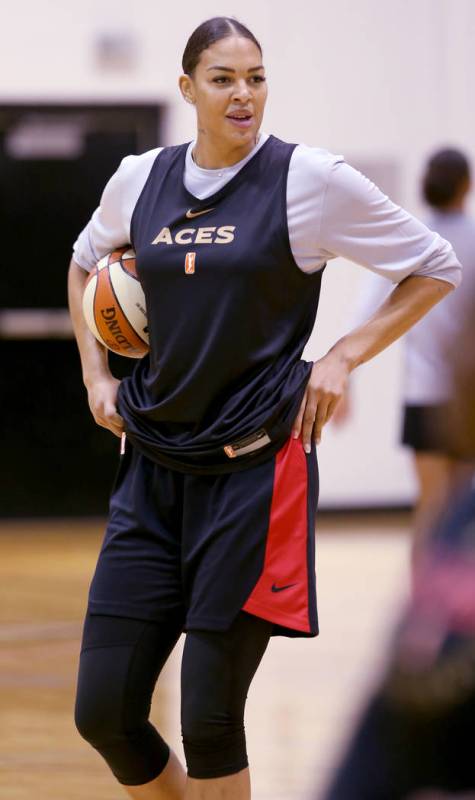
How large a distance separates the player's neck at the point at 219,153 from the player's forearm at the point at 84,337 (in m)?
0.44

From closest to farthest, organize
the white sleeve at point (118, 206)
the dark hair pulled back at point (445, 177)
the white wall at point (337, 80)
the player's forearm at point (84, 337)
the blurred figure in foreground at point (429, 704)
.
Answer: the blurred figure in foreground at point (429, 704)
the white sleeve at point (118, 206)
the player's forearm at point (84, 337)
the dark hair pulled back at point (445, 177)
the white wall at point (337, 80)

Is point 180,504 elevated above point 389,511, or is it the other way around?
point 180,504

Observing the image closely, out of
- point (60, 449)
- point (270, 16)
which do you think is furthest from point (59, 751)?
point (270, 16)

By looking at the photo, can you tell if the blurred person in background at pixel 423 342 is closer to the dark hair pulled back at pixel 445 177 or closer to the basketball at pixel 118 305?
the dark hair pulled back at pixel 445 177

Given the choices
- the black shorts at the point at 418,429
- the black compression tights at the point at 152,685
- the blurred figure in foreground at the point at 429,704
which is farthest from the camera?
the black shorts at the point at 418,429

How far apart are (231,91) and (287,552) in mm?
825

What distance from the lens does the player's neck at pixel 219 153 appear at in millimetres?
2566

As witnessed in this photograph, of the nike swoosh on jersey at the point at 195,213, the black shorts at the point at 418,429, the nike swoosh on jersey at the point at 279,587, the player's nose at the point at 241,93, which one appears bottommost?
the black shorts at the point at 418,429

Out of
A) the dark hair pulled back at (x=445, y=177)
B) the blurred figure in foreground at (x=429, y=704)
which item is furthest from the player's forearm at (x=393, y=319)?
the dark hair pulled back at (x=445, y=177)

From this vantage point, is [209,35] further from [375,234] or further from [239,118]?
[375,234]

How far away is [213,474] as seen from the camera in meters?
2.53

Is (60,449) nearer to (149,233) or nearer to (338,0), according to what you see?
(338,0)

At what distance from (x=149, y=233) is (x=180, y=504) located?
1.63 ft

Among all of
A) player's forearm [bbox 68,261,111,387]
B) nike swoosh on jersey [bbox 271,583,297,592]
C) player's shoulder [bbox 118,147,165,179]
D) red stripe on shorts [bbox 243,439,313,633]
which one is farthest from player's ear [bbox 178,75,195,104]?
nike swoosh on jersey [bbox 271,583,297,592]
